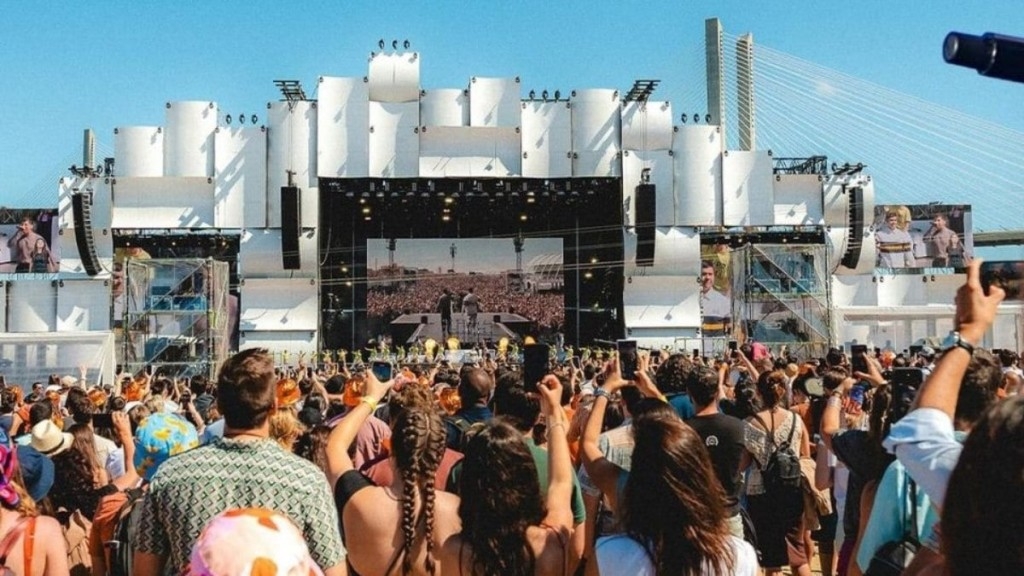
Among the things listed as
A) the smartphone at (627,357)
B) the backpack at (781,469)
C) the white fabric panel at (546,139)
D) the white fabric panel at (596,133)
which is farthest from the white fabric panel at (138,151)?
the backpack at (781,469)

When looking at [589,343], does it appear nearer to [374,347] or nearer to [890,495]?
[374,347]

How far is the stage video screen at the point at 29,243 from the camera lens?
102ft

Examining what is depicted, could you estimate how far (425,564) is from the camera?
Answer: 10.6 ft

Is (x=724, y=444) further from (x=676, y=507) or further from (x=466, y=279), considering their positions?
(x=466, y=279)

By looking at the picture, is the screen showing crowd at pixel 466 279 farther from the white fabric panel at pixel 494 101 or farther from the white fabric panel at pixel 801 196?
the white fabric panel at pixel 801 196

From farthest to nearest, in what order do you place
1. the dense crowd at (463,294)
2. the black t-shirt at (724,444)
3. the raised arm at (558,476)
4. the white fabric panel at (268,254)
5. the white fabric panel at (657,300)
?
1. the dense crowd at (463,294)
2. the white fabric panel at (657,300)
3. the white fabric panel at (268,254)
4. the black t-shirt at (724,444)
5. the raised arm at (558,476)

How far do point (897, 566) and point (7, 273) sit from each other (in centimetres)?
3328

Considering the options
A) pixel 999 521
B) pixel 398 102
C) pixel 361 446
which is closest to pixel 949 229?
pixel 398 102

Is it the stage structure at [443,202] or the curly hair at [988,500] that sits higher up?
the stage structure at [443,202]

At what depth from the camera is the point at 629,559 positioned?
2.67m

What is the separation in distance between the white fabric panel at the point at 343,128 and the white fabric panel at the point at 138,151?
502 cm

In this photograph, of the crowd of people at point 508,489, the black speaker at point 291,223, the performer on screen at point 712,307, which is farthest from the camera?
the performer on screen at point 712,307

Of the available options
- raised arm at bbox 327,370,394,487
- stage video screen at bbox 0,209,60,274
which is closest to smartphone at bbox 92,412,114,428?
raised arm at bbox 327,370,394,487

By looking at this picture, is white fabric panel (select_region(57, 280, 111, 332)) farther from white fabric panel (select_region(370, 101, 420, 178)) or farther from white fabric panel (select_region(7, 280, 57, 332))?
white fabric panel (select_region(370, 101, 420, 178))
